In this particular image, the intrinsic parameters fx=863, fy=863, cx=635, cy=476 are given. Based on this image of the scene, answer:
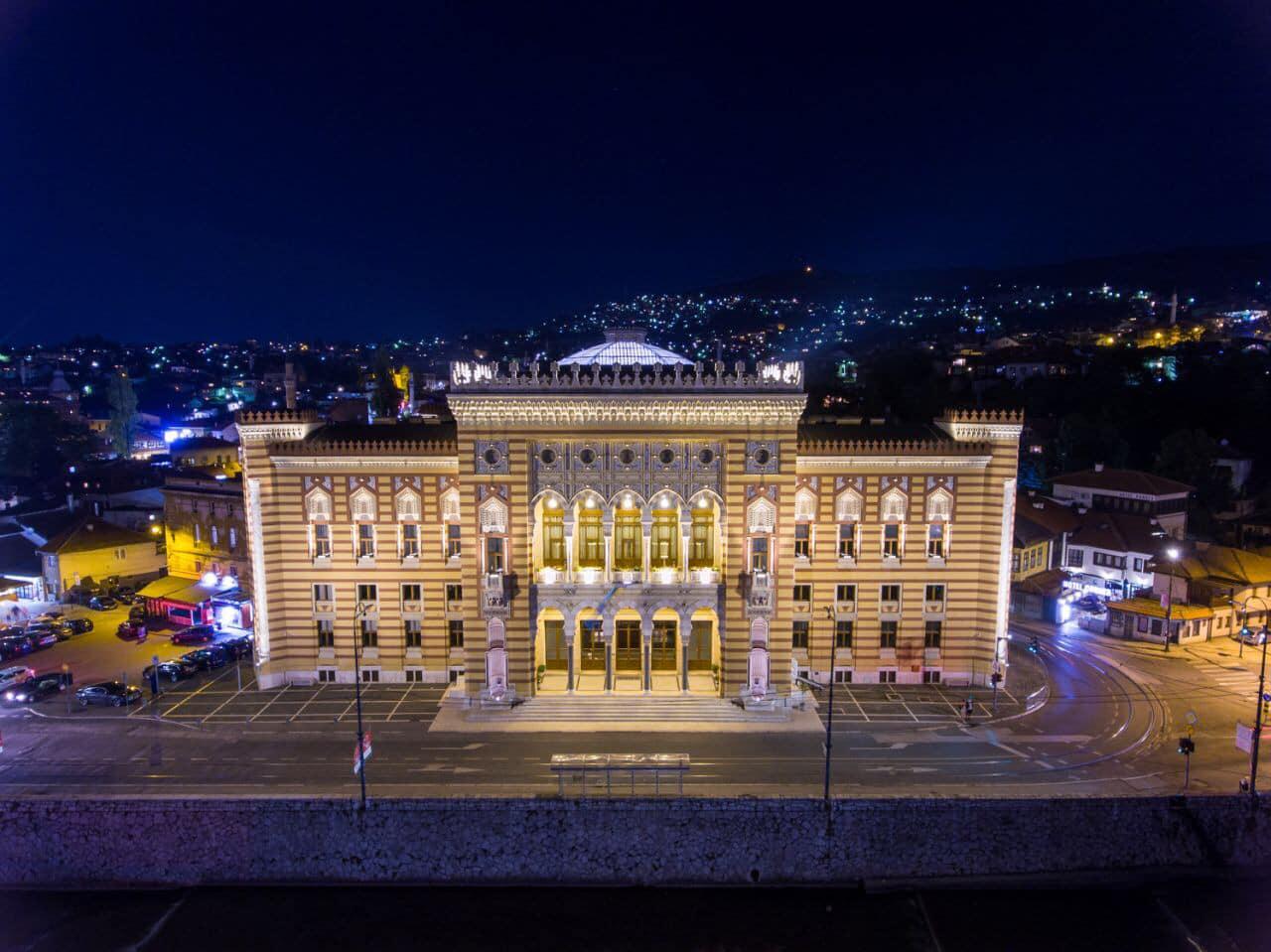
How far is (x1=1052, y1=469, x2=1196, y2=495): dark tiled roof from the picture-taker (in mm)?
69250

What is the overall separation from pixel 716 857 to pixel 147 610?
1714 inches

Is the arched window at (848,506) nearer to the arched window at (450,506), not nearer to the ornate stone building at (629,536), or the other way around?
the ornate stone building at (629,536)

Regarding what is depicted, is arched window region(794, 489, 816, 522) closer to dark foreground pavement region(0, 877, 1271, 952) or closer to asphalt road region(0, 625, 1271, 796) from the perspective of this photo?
asphalt road region(0, 625, 1271, 796)

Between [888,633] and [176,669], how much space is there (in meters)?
39.1

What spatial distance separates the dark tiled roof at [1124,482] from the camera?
69250 millimetres

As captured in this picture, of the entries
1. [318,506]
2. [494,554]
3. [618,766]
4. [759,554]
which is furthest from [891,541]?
[318,506]

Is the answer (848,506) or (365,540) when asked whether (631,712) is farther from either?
(365,540)

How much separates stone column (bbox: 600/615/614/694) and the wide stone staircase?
892 mm

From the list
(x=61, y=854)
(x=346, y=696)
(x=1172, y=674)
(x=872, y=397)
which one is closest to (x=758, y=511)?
(x=346, y=696)

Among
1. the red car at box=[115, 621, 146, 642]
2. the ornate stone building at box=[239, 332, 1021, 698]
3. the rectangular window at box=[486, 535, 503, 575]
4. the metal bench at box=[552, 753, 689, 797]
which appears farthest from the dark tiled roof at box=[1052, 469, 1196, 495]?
the red car at box=[115, 621, 146, 642]

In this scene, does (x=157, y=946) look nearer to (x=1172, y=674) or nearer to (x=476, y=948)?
(x=476, y=948)

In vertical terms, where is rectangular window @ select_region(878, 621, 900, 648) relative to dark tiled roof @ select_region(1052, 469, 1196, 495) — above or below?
below

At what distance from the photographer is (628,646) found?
150 ft

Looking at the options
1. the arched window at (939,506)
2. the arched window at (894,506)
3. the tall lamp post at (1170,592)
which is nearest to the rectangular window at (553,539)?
the arched window at (894,506)
